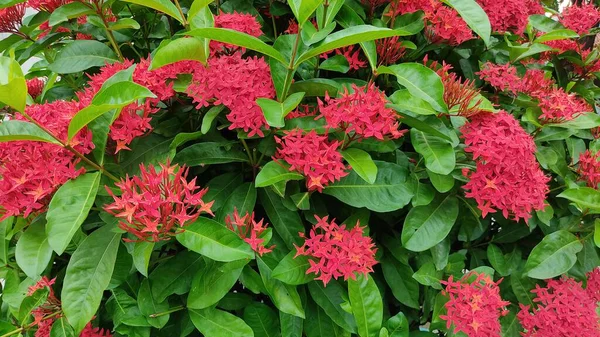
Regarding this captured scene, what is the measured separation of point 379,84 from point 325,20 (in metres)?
0.29

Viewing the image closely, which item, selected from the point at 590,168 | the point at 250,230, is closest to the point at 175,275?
the point at 250,230

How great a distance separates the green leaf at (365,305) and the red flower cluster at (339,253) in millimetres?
45

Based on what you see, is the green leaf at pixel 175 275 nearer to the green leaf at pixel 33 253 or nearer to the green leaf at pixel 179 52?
the green leaf at pixel 33 253

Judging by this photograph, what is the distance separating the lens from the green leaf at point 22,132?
0.73 metres

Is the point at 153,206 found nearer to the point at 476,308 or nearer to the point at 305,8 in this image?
the point at 305,8

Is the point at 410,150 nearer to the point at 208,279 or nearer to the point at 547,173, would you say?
the point at 547,173

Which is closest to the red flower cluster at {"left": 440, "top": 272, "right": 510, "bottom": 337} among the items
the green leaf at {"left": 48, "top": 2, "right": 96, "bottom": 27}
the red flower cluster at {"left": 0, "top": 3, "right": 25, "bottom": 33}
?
the green leaf at {"left": 48, "top": 2, "right": 96, "bottom": 27}

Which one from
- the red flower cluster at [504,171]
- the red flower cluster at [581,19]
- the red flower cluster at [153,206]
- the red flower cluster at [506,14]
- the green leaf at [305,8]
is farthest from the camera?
the red flower cluster at [581,19]

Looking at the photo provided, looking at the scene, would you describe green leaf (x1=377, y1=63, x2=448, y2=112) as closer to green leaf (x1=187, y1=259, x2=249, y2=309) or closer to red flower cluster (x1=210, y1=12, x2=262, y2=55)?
red flower cluster (x1=210, y1=12, x2=262, y2=55)

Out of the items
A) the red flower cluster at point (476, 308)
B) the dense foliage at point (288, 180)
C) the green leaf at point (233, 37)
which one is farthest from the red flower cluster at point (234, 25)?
the red flower cluster at point (476, 308)

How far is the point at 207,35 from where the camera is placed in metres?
0.77

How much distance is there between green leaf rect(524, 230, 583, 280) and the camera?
998 millimetres

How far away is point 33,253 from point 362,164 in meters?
0.55

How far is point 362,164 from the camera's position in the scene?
847 millimetres
